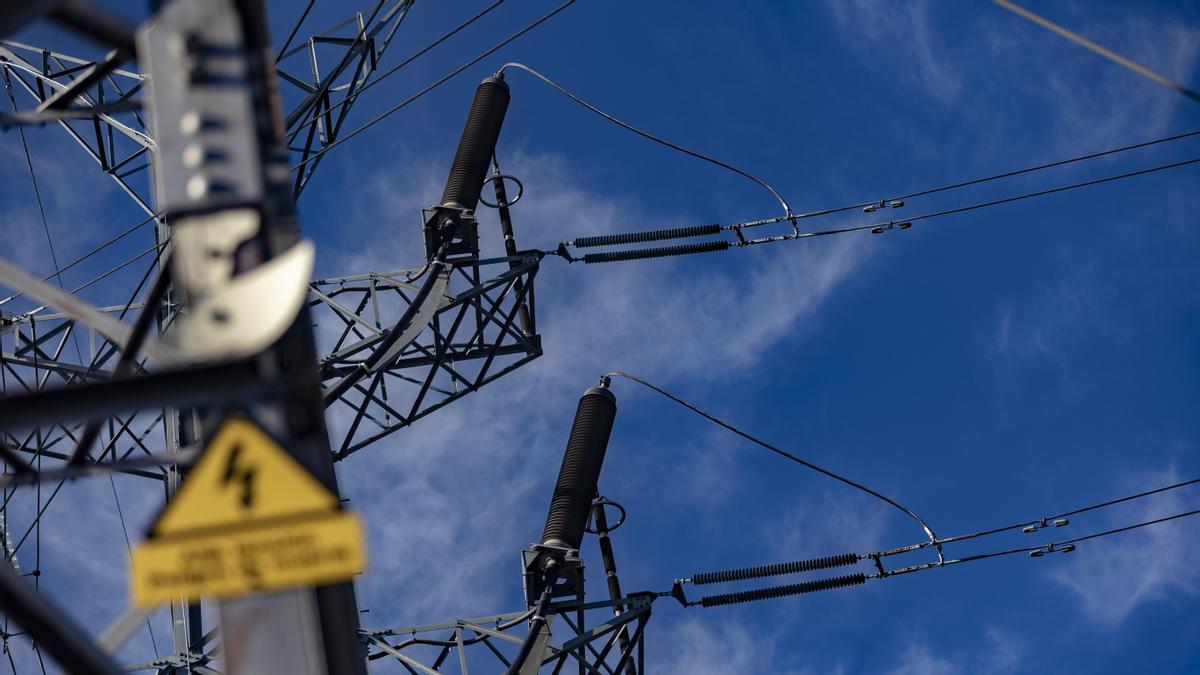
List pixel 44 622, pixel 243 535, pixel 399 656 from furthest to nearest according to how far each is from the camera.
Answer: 1. pixel 399 656
2. pixel 44 622
3. pixel 243 535

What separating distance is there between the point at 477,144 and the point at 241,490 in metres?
13.4

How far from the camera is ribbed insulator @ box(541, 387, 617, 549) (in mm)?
14445

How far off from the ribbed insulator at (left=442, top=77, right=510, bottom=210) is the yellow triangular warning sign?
12.5 meters

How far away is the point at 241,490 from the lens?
3617mm

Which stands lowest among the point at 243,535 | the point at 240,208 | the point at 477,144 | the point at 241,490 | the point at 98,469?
the point at 243,535

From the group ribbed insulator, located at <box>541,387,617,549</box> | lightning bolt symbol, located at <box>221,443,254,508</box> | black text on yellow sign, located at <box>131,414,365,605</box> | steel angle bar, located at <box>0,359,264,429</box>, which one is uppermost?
ribbed insulator, located at <box>541,387,617,549</box>

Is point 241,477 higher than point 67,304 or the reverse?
the reverse

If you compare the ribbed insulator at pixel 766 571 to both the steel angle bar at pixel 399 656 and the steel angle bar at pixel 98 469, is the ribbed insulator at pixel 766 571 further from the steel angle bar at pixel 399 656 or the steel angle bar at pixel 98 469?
the steel angle bar at pixel 98 469

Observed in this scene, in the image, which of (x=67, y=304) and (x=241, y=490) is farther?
Answer: (x=67, y=304)

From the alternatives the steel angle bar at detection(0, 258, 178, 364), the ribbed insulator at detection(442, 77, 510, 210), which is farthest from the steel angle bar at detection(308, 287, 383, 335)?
the steel angle bar at detection(0, 258, 178, 364)

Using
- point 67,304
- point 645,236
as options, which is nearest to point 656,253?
point 645,236

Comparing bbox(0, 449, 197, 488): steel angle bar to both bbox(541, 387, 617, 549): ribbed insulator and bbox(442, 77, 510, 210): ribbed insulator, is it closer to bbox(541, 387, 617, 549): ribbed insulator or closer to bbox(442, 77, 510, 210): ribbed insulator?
bbox(541, 387, 617, 549): ribbed insulator

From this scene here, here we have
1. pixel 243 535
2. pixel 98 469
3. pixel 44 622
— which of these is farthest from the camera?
pixel 98 469

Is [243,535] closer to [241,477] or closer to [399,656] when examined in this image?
[241,477]
